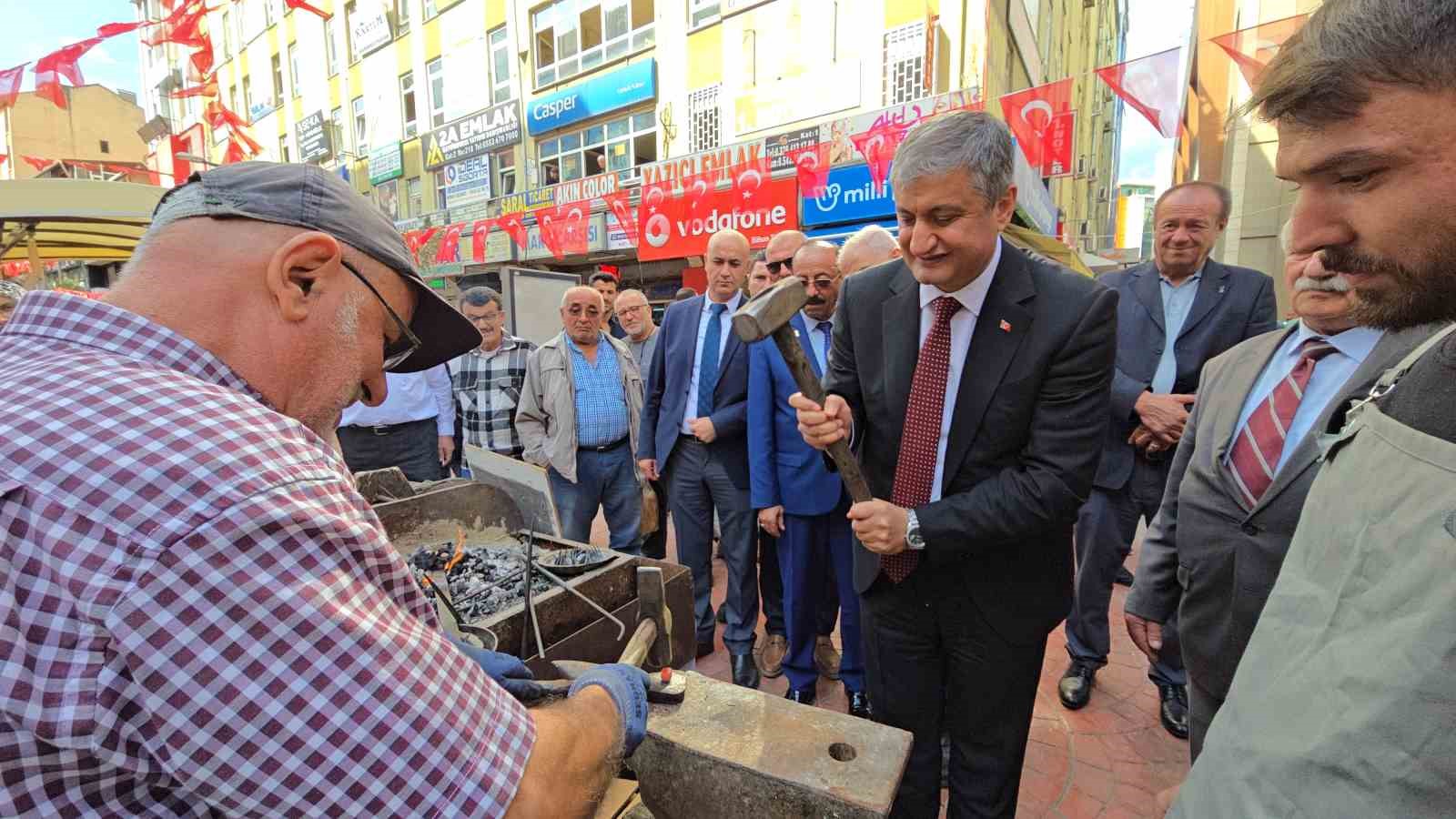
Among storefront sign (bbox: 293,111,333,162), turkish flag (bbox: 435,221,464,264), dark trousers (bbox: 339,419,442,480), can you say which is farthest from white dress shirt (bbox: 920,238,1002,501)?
storefront sign (bbox: 293,111,333,162)

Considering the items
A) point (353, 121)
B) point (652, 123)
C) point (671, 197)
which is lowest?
point (671, 197)

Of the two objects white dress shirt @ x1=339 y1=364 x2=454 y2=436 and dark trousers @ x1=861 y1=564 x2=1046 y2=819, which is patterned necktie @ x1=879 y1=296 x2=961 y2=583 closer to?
dark trousers @ x1=861 y1=564 x2=1046 y2=819

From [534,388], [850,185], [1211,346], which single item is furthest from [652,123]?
[1211,346]

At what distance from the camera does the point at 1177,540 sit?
1.94 meters

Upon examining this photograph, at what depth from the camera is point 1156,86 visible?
6.05 m

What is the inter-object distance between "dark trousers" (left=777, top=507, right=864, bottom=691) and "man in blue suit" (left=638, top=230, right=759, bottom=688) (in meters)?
0.29

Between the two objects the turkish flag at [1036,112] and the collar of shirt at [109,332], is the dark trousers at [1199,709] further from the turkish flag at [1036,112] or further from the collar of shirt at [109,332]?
the turkish flag at [1036,112]

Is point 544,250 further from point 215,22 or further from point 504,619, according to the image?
point 215,22

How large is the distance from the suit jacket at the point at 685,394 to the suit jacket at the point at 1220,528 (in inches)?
74.7

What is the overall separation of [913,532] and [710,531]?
82.6 inches

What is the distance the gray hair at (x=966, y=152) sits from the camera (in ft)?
5.29

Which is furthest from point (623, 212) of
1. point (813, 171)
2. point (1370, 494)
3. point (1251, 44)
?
point (1370, 494)

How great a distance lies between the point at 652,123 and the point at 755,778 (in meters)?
15.9

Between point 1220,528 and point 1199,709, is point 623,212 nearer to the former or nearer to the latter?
point 1220,528
